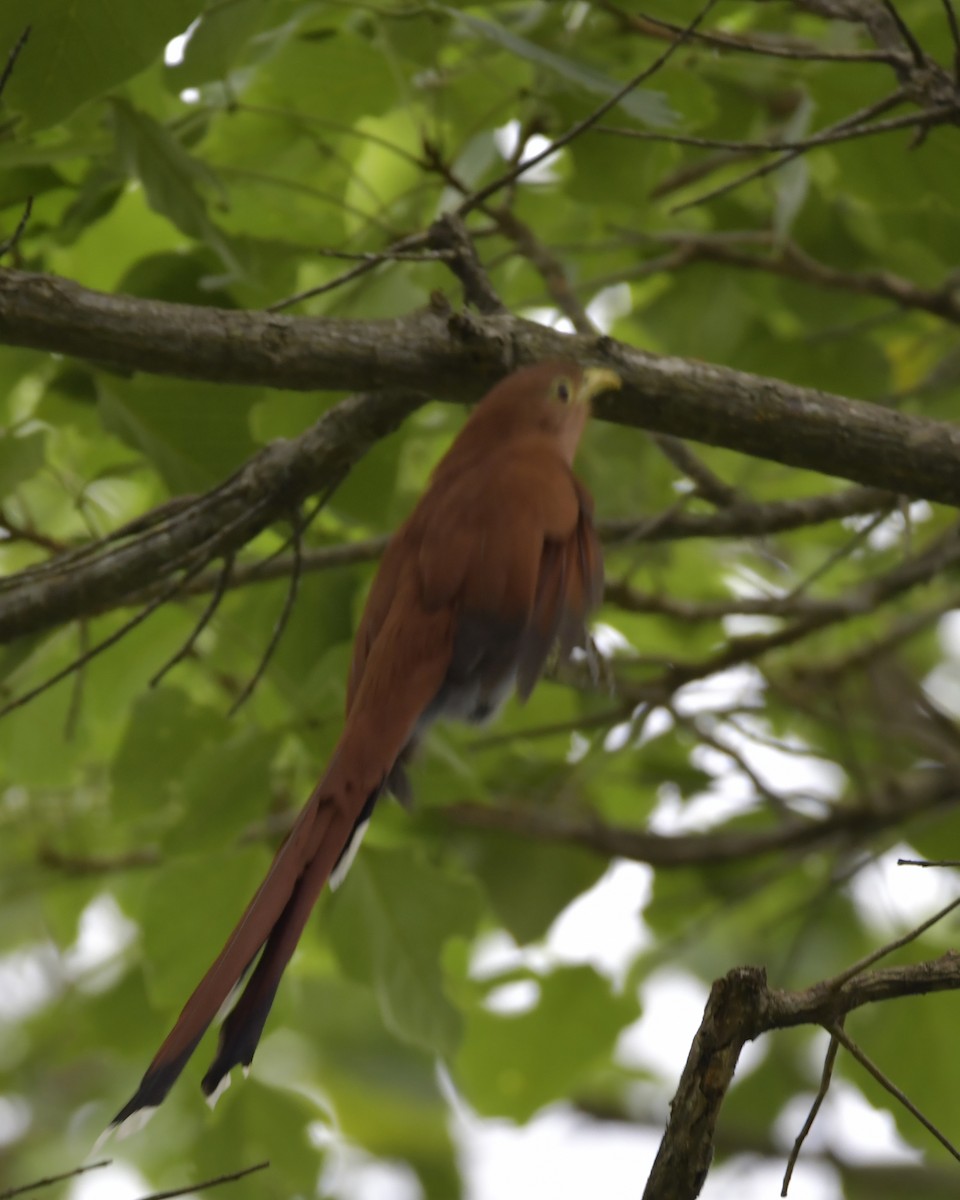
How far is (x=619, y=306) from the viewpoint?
4.71m

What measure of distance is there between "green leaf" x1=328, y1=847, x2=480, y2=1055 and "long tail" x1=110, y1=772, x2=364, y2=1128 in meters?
1.11

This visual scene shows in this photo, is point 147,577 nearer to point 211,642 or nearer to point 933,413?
point 211,642

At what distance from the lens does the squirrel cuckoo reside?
7.23 feet

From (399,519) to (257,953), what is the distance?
1.88 meters

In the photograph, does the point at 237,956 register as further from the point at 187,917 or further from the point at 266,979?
the point at 187,917

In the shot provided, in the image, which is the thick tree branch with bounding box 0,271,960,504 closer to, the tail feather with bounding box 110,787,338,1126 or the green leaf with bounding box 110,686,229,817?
the tail feather with bounding box 110,787,338,1126

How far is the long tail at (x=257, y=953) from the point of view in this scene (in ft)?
6.28

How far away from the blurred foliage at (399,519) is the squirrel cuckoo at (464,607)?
0.40 metres

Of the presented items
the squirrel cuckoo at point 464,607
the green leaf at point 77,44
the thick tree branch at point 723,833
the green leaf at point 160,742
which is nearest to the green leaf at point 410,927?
the green leaf at point 160,742

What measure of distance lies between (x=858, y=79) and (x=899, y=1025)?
245 centimetres

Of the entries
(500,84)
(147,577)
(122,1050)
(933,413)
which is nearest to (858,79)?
(500,84)

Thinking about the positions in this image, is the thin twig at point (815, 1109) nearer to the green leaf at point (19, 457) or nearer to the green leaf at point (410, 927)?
the green leaf at point (410, 927)

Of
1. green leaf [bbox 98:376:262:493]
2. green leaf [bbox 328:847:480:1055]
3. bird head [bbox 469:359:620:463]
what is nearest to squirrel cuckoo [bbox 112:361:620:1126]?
bird head [bbox 469:359:620:463]

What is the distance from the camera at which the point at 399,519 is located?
3.79 m
